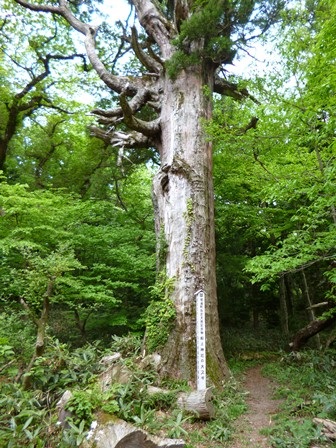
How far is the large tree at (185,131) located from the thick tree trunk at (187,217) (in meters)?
0.01

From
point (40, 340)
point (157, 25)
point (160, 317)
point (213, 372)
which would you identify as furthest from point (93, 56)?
point (213, 372)

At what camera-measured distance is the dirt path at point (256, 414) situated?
3453mm

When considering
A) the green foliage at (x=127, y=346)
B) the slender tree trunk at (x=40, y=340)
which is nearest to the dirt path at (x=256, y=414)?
the green foliage at (x=127, y=346)

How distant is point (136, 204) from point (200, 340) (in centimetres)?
504

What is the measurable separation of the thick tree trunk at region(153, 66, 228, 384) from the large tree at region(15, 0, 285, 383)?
1cm

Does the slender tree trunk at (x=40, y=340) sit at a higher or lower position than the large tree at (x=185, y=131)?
lower

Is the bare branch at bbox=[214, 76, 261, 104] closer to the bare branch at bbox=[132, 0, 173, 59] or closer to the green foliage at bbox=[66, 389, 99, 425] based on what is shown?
the bare branch at bbox=[132, 0, 173, 59]

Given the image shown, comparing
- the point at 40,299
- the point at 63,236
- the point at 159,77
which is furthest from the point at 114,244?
the point at 159,77

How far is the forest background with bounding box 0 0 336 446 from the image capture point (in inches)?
169

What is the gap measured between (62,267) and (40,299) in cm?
62

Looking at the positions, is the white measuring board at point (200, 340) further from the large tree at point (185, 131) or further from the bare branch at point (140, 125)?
the bare branch at point (140, 125)

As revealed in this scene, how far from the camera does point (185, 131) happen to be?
586 cm

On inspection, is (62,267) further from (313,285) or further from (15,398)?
(313,285)

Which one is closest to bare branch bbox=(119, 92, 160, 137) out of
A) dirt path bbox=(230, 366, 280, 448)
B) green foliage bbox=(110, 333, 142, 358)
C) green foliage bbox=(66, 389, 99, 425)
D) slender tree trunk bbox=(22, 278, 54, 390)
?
slender tree trunk bbox=(22, 278, 54, 390)
